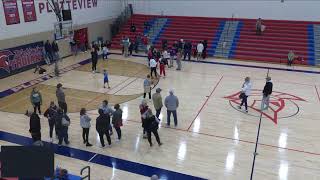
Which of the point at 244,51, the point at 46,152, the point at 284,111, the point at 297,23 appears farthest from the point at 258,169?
the point at 297,23

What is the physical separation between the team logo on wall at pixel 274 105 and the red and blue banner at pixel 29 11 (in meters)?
13.3

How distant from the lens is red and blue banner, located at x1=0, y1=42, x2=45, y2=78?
742 inches

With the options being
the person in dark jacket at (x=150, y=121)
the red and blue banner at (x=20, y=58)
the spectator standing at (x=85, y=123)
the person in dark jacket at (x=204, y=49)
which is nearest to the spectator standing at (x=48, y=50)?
the red and blue banner at (x=20, y=58)

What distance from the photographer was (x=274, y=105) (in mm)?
14758

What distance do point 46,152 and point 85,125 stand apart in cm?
494

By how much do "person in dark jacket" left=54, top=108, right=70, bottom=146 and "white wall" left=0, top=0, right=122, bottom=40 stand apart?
10.6 metres

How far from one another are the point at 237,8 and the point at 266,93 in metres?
16.6

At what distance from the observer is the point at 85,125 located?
10562 mm

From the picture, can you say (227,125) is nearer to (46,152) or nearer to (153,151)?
(153,151)

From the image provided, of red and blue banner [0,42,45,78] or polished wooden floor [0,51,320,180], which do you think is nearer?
polished wooden floor [0,51,320,180]

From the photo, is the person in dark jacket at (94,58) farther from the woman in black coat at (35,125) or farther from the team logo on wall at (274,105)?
the woman in black coat at (35,125)

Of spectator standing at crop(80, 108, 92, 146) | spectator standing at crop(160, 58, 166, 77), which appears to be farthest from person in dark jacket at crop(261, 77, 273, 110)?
spectator standing at crop(80, 108, 92, 146)

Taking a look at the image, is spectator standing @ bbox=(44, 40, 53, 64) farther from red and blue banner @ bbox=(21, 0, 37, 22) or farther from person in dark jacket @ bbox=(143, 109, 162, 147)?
person in dark jacket @ bbox=(143, 109, 162, 147)

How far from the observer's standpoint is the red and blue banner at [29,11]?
19.9 metres
